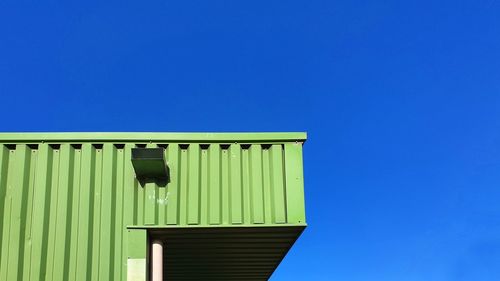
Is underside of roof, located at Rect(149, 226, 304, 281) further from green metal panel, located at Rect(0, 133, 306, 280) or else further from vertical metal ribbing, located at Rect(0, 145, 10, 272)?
vertical metal ribbing, located at Rect(0, 145, 10, 272)

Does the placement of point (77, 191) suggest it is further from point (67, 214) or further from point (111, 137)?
point (111, 137)

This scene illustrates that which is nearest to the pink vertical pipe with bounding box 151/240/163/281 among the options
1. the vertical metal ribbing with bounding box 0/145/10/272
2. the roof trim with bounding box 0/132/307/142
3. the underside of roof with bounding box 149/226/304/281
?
the underside of roof with bounding box 149/226/304/281

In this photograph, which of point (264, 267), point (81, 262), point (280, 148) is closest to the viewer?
point (81, 262)

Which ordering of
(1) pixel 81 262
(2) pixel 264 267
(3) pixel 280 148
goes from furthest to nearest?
(2) pixel 264 267
(3) pixel 280 148
(1) pixel 81 262

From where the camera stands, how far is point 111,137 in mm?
8266

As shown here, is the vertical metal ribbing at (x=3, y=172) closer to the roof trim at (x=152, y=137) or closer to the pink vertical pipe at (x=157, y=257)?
the roof trim at (x=152, y=137)

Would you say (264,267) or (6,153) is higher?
(6,153)

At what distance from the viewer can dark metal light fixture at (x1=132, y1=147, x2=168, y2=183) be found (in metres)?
7.72

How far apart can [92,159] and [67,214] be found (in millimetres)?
810

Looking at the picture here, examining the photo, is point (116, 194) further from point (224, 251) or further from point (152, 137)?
point (224, 251)

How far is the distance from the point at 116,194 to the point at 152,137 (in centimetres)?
92

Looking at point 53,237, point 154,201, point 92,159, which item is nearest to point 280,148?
point 154,201

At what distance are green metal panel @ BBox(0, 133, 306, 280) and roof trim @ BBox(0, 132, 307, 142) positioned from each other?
0.05ft

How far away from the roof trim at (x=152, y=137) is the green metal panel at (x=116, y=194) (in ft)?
0.05
